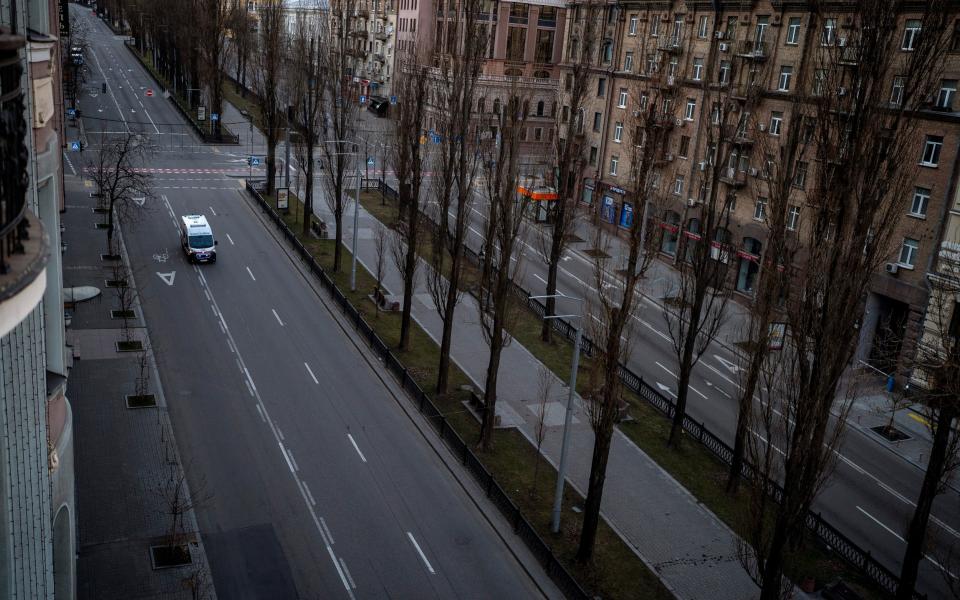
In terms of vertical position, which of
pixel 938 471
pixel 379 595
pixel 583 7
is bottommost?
pixel 379 595

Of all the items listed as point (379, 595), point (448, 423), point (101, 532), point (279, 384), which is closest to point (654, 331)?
point (448, 423)

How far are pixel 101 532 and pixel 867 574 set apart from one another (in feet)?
66.6

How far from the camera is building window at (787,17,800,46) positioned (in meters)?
43.4

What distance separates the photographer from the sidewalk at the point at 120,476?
65.2 feet

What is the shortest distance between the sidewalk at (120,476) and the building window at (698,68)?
34.6 metres

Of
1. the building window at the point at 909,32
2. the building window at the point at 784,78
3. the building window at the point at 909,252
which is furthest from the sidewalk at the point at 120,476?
the building window at the point at 909,32

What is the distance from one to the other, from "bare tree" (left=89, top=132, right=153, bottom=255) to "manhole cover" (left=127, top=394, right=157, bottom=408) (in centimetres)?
1596

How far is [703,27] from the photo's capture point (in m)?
49.5

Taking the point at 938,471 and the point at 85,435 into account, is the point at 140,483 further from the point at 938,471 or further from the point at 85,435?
the point at 938,471

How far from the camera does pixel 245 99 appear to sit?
96.2m

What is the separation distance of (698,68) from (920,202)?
18014 mm

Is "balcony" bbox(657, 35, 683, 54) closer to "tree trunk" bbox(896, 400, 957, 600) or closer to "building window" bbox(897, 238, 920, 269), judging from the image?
"building window" bbox(897, 238, 920, 269)

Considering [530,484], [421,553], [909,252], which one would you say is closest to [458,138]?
[530,484]

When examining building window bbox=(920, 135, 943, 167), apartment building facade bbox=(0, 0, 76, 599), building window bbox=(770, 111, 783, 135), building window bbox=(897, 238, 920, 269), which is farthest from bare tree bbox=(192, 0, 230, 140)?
apartment building facade bbox=(0, 0, 76, 599)
